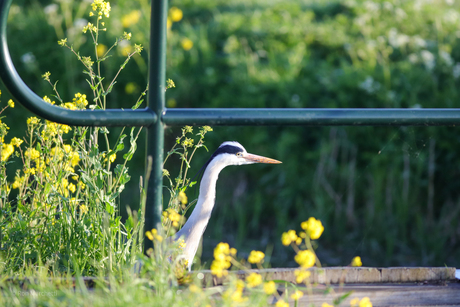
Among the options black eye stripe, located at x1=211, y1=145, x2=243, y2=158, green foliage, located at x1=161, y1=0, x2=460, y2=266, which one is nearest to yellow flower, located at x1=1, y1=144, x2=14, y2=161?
black eye stripe, located at x1=211, y1=145, x2=243, y2=158

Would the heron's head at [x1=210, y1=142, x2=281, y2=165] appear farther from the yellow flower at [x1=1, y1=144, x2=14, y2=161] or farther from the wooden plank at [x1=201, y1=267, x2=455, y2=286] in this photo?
the yellow flower at [x1=1, y1=144, x2=14, y2=161]

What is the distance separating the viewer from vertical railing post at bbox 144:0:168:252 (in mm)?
1390

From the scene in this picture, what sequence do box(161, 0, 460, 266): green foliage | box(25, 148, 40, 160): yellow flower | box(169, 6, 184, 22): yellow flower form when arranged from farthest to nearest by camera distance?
1. box(169, 6, 184, 22): yellow flower
2. box(161, 0, 460, 266): green foliage
3. box(25, 148, 40, 160): yellow flower

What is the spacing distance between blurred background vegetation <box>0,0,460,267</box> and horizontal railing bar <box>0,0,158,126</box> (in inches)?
103

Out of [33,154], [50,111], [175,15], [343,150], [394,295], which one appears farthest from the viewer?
[175,15]

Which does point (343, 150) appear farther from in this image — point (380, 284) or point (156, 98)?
point (156, 98)

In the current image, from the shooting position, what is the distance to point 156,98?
141 centimetres

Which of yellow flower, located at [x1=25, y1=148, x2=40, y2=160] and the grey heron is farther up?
yellow flower, located at [x1=25, y1=148, x2=40, y2=160]

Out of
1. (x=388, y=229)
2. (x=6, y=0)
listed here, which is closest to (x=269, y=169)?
(x=388, y=229)

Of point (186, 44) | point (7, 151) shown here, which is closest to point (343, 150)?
point (186, 44)

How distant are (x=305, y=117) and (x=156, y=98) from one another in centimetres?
41

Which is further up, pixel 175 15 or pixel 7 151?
pixel 175 15

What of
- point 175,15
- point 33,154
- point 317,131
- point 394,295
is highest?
point 175,15

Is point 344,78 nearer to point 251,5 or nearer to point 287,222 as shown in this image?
point 287,222
